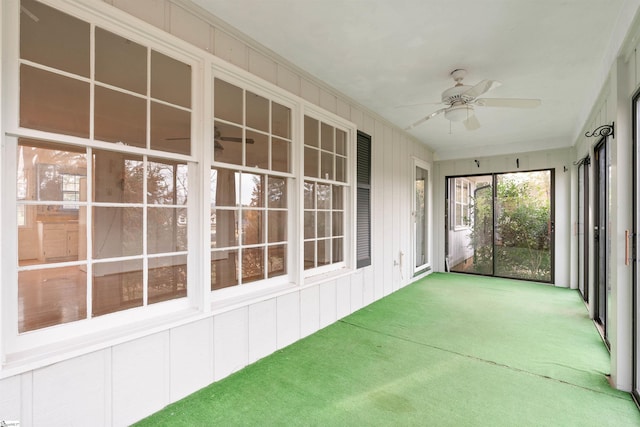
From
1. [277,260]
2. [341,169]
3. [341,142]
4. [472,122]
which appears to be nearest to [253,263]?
[277,260]

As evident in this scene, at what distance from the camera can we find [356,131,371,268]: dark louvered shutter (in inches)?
154

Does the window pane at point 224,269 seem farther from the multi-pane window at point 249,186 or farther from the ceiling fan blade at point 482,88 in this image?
the ceiling fan blade at point 482,88

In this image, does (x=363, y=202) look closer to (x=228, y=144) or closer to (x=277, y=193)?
(x=277, y=193)

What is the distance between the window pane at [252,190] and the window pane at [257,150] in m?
0.13

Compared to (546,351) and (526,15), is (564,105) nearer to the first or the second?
(526,15)

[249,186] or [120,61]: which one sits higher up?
[120,61]

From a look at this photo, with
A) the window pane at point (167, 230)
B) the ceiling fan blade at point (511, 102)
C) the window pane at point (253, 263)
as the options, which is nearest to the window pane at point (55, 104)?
the window pane at point (167, 230)

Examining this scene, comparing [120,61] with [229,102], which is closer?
[120,61]

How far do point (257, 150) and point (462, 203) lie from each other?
538 centimetres

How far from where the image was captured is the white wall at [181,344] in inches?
59.7

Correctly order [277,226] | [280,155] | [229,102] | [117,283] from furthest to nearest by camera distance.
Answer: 1. [117,283]
2. [277,226]
3. [280,155]
4. [229,102]

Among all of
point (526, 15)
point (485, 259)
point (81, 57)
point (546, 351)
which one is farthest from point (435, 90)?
point (485, 259)

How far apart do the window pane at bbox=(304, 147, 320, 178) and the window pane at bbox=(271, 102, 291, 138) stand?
34 centimetres

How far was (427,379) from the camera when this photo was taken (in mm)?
2293
